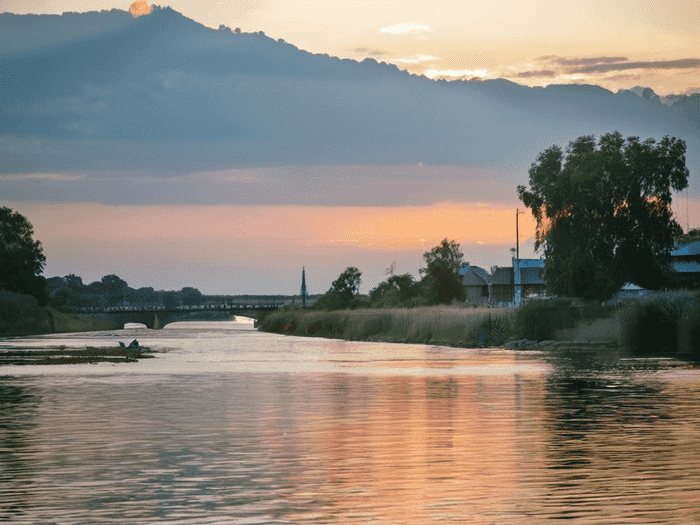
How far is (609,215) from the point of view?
119938 millimetres

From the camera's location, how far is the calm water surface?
18.4m

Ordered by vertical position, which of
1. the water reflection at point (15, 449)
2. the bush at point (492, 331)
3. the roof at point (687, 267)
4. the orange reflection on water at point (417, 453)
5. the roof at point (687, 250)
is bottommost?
the orange reflection on water at point (417, 453)

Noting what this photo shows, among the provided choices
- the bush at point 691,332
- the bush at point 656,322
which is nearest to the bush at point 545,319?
the bush at point 656,322

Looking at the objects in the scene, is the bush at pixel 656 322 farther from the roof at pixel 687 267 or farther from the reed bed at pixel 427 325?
the roof at pixel 687 267

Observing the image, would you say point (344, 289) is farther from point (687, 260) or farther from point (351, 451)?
point (351, 451)

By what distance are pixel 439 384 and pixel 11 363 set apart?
33921mm

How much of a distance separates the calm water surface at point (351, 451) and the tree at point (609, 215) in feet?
216

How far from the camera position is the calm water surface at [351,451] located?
18375mm

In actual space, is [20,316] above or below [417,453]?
above

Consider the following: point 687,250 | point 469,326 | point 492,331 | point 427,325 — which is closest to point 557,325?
point 492,331

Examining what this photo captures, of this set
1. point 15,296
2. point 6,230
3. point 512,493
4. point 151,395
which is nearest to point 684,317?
point 151,395

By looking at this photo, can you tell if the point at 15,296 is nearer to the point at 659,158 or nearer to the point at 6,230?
the point at 6,230

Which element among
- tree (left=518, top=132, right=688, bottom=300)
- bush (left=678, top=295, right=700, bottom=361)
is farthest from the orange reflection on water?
tree (left=518, top=132, right=688, bottom=300)

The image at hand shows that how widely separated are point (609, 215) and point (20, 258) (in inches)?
4045
